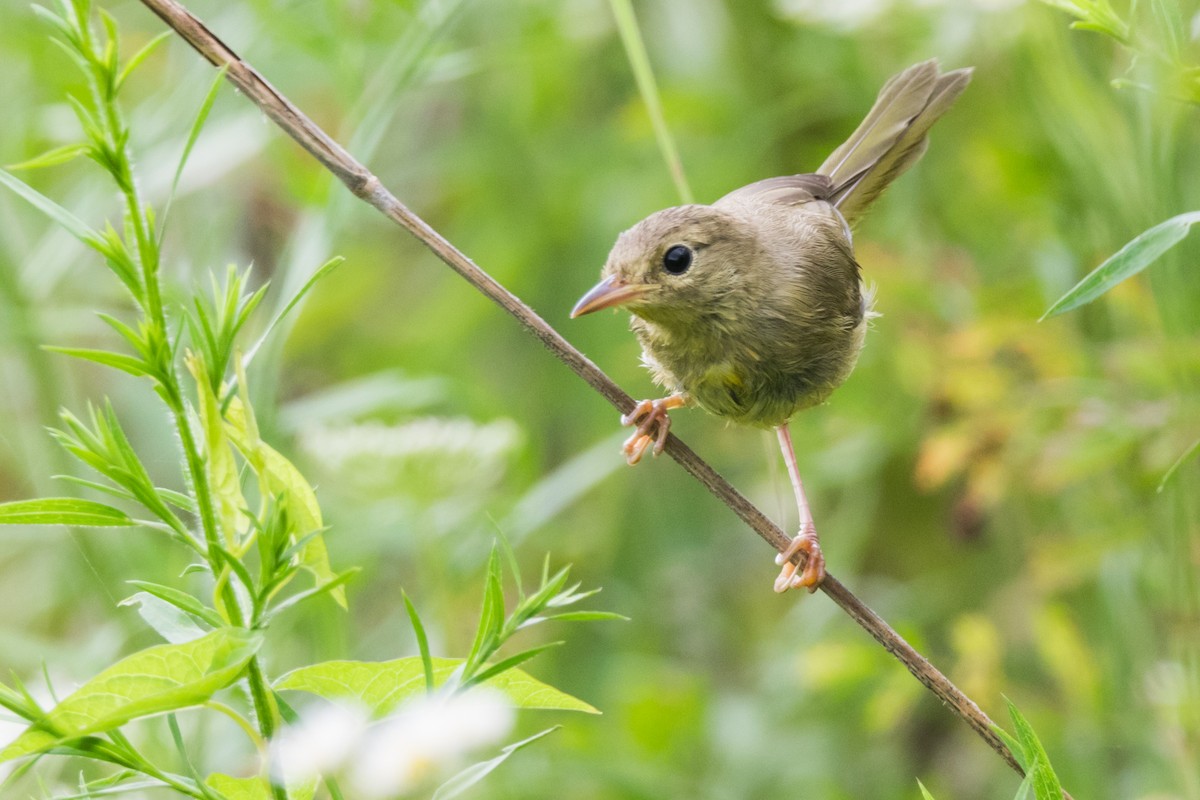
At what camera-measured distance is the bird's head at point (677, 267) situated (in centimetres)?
303

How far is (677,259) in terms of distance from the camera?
3.12 meters

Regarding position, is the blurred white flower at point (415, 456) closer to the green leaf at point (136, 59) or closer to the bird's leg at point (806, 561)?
the bird's leg at point (806, 561)

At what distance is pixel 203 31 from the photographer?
1776mm

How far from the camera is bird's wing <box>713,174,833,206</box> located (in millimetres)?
3734

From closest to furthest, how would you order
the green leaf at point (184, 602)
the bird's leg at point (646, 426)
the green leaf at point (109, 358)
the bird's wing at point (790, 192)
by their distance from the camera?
the green leaf at point (109, 358)
the green leaf at point (184, 602)
the bird's leg at point (646, 426)
the bird's wing at point (790, 192)

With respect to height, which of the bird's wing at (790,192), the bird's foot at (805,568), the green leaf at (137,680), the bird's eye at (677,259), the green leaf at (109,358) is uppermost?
the bird's wing at (790,192)

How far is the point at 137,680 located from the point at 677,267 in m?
2.07

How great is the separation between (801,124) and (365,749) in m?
3.71

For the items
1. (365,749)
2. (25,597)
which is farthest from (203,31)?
(25,597)

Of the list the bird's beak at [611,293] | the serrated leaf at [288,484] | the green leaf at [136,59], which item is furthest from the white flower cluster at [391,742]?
the bird's beak at [611,293]

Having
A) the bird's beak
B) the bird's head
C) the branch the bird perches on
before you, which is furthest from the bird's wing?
the branch the bird perches on

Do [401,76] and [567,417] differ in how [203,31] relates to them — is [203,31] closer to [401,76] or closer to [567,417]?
[401,76]

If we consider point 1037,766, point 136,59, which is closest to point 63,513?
point 136,59

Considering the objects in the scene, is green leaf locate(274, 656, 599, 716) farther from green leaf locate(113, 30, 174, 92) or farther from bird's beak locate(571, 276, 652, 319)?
bird's beak locate(571, 276, 652, 319)
